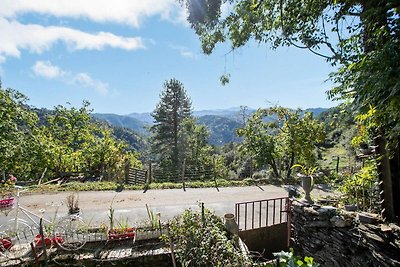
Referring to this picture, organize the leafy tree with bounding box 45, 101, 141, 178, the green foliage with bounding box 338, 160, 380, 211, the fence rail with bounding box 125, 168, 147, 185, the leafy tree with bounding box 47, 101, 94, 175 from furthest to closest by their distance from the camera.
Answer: the leafy tree with bounding box 47, 101, 94, 175 < the leafy tree with bounding box 45, 101, 141, 178 < the fence rail with bounding box 125, 168, 147, 185 < the green foliage with bounding box 338, 160, 380, 211

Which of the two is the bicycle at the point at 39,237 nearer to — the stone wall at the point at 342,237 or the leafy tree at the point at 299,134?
the stone wall at the point at 342,237

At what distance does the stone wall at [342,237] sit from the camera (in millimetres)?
3471

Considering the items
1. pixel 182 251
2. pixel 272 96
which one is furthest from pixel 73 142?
pixel 182 251


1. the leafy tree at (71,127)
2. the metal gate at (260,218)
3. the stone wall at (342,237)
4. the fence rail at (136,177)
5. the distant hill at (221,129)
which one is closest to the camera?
the stone wall at (342,237)

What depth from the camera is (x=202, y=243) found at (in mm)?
4188

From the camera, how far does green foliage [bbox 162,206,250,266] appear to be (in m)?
3.74

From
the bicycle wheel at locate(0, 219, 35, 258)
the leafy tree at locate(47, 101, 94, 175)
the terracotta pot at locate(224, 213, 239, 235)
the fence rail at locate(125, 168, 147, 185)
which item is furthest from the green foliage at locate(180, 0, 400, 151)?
the leafy tree at locate(47, 101, 94, 175)

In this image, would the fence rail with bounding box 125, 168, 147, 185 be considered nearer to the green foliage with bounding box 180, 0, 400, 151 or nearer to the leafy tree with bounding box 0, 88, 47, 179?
the leafy tree with bounding box 0, 88, 47, 179

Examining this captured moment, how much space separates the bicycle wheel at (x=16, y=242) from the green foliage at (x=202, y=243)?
2.43m

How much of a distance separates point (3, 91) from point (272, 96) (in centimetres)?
1203

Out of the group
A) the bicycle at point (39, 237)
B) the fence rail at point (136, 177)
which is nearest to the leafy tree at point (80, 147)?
the fence rail at point (136, 177)

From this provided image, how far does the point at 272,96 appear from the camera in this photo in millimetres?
11789

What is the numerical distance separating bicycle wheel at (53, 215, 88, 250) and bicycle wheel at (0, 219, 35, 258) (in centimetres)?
43

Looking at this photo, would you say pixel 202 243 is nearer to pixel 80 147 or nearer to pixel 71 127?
pixel 80 147
